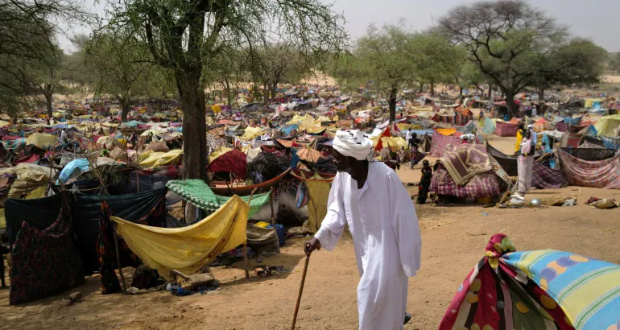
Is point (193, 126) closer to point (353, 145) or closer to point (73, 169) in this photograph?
point (73, 169)

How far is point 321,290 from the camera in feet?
17.8

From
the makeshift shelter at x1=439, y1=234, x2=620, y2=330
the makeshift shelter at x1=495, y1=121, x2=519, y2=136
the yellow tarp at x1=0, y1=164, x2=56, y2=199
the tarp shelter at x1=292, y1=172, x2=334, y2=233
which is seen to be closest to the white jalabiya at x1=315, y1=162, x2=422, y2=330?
the makeshift shelter at x1=439, y1=234, x2=620, y2=330

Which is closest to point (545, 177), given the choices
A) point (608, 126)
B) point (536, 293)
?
point (608, 126)

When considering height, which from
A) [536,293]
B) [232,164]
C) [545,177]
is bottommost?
[545,177]

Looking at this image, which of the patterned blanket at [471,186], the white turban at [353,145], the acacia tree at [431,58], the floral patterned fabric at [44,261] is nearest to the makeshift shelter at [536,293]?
the white turban at [353,145]

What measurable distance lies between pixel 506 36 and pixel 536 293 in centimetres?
3719

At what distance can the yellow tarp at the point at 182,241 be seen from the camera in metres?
6.22

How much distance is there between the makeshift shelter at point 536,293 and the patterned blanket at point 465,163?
8.00 metres

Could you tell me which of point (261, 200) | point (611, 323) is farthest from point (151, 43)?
point (611, 323)

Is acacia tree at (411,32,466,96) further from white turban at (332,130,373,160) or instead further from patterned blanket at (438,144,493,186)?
white turban at (332,130,373,160)

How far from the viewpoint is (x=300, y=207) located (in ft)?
31.9

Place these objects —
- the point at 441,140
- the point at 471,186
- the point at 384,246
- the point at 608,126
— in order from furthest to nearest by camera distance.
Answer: the point at 608,126 → the point at 441,140 → the point at 471,186 → the point at 384,246

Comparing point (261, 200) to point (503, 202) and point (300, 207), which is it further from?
point (503, 202)

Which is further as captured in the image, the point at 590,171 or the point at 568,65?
the point at 568,65
